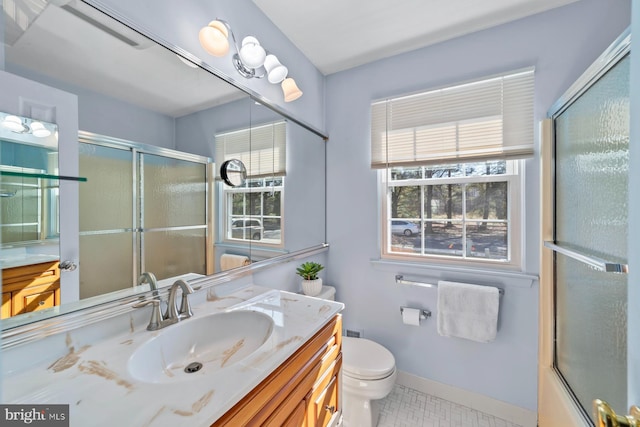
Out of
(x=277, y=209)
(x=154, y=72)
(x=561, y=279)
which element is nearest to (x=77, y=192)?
(x=154, y=72)

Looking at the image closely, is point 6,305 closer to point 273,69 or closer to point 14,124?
point 14,124

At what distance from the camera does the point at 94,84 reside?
0.83 metres

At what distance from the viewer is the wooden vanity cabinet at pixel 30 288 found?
0.65m

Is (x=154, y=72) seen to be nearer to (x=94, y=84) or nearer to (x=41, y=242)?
(x=94, y=84)

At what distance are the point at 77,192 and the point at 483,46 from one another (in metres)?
2.20

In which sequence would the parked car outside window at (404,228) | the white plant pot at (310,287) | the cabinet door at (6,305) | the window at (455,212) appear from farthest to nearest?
the parked car outside window at (404,228)
the white plant pot at (310,287)
the window at (455,212)
the cabinet door at (6,305)

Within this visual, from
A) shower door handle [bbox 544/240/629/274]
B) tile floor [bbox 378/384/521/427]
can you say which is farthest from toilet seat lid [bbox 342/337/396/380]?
shower door handle [bbox 544/240/629/274]

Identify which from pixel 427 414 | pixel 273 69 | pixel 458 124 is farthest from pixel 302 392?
pixel 458 124

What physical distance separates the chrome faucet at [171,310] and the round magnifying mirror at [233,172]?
55 centimetres

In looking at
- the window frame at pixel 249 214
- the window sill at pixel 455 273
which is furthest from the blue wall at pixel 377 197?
the window frame at pixel 249 214

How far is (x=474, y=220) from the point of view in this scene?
5.64 feet

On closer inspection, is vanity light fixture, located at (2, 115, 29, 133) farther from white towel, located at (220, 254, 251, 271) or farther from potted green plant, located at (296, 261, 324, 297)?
potted green plant, located at (296, 261, 324, 297)

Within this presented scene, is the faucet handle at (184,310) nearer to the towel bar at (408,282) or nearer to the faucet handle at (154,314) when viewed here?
the faucet handle at (154,314)

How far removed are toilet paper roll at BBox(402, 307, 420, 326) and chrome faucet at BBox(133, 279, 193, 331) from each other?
1.37 m
